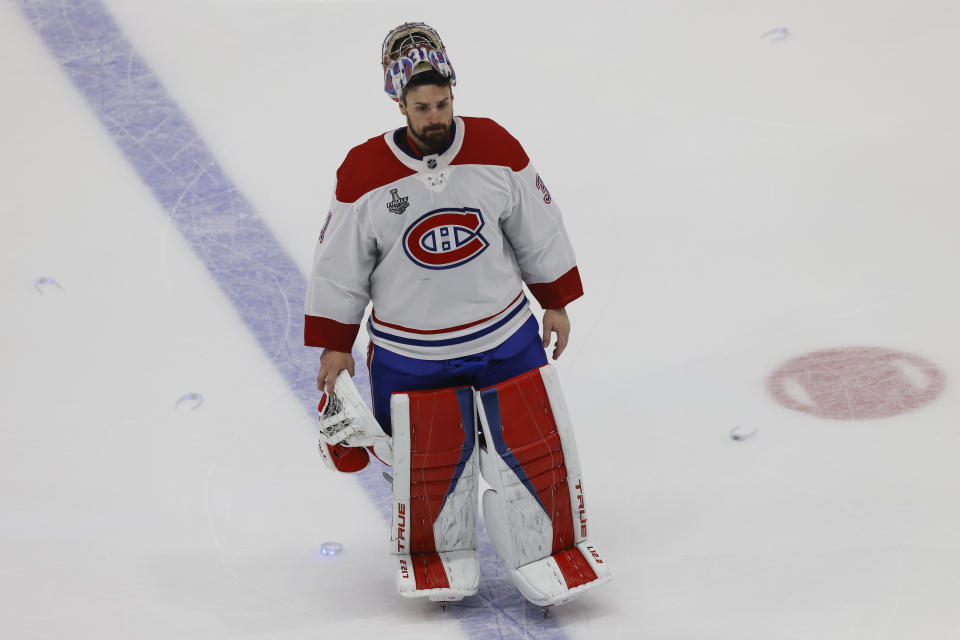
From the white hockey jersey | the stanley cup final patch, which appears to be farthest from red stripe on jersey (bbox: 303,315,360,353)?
the stanley cup final patch

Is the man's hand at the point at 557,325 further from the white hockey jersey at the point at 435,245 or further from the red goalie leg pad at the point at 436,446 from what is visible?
the red goalie leg pad at the point at 436,446

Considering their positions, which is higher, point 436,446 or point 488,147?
point 488,147

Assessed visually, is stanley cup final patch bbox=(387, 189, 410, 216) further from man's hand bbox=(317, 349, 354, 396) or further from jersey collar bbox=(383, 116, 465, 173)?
man's hand bbox=(317, 349, 354, 396)

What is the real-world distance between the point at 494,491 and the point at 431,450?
153mm

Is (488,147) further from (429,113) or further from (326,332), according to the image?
(326,332)

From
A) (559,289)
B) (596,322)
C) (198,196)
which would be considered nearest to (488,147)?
(559,289)

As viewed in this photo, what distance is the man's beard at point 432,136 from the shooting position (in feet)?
7.74

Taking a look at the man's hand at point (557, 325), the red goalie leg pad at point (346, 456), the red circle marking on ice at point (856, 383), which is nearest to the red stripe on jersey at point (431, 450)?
the red goalie leg pad at point (346, 456)

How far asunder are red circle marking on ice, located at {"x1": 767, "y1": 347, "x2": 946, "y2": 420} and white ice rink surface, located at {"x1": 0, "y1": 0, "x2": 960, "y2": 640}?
0.04 feet

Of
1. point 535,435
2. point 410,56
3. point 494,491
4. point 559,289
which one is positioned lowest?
point 494,491

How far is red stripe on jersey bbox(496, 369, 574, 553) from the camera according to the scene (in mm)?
2506

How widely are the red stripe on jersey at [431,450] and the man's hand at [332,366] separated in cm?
14

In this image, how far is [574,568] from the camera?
8.50ft

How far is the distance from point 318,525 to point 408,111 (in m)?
1.02
